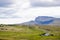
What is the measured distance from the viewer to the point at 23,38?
2420 centimetres

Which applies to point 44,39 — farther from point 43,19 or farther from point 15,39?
point 43,19

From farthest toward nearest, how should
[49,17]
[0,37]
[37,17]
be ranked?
[49,17] → [37,17] → [0,37]

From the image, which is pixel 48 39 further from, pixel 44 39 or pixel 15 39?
pixel 15 39

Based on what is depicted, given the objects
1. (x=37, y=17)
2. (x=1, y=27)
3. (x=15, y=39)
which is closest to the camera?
(x=15, y=39)

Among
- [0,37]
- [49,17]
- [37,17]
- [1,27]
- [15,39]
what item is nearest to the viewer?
[15,39]

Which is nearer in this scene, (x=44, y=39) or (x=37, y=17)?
(x=44, y=39)

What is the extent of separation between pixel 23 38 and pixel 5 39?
3329 mm

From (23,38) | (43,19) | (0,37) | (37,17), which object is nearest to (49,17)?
(43,19)

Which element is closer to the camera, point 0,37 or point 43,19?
point 0,37

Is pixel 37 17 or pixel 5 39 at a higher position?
pixel 37 17

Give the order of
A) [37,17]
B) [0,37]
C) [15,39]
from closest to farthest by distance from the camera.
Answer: [15,39], [0,37], [37,17]

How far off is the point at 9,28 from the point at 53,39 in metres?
13.2

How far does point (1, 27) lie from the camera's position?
34.9m

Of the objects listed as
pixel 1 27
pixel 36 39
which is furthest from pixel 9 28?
pixel 36 39
